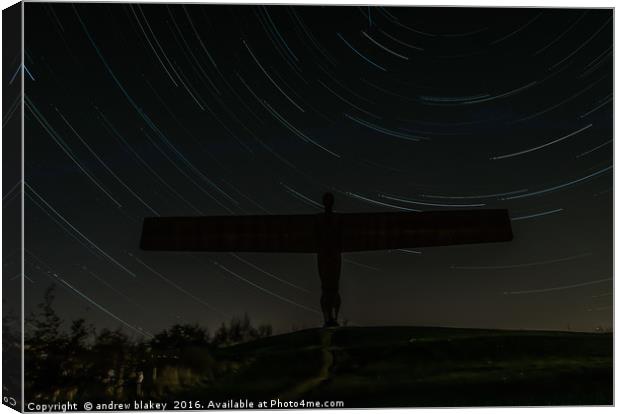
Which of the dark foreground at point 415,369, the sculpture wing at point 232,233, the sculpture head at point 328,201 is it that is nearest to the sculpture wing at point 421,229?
the sculpture head at point 328,201

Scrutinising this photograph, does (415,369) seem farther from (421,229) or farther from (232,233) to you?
(232,233)

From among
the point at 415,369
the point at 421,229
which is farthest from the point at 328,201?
the point at 415,369

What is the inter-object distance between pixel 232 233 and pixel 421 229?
54.1 inches

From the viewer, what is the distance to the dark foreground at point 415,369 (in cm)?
951

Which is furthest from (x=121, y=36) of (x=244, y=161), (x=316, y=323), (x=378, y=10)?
(x=316, y=323)

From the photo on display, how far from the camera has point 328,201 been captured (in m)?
9.66

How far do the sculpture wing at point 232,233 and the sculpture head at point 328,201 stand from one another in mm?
114

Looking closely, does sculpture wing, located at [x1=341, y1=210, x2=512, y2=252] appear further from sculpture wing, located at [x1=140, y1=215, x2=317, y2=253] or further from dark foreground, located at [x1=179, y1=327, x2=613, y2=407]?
dark foreground, located at [x1=179, y1=327, x2=613, y2=407]

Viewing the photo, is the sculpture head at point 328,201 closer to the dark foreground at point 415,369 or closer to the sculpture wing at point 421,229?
the sculpture wing at point 421,229

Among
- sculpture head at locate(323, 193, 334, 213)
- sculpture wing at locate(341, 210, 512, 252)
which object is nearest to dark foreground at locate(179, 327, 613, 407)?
sculpture wing at locate(341, 210, 512, 252)

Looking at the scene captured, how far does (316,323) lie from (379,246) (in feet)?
2.37

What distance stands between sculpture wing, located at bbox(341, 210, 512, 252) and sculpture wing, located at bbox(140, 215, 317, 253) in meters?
0.30

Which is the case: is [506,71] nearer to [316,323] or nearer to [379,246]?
[379,246]

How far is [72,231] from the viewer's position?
9.42m
